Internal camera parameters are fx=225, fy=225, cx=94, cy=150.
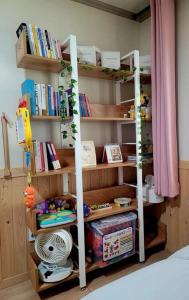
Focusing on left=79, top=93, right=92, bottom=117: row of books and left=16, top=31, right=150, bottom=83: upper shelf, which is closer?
left=16, top=31, right=150, bottom=83: upper shelf

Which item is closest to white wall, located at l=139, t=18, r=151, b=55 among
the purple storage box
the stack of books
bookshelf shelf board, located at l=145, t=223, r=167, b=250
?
the stack of books

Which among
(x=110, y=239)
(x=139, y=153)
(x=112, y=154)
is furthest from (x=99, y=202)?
(x=139, y=153)

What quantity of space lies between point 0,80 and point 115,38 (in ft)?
4.26

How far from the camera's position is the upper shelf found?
5.50ft

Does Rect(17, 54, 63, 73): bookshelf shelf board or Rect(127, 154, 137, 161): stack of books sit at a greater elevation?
Rect(17, 54, 63, 73): bookshelf shelf board

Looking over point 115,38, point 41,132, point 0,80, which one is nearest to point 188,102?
point 115,38

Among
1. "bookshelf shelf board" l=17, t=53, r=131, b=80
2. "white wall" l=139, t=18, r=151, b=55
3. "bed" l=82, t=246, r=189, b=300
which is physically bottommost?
"bed" l=82, t=246, r=189, b=300

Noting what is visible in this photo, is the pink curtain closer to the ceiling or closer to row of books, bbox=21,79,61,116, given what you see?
the ceiling

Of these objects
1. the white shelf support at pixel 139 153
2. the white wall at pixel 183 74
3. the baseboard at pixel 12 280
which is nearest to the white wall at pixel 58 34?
the white shelf support at pixel 139 153

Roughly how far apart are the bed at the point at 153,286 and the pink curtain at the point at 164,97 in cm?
113

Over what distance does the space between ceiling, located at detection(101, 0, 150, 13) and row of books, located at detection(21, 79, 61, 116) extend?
1.18 m

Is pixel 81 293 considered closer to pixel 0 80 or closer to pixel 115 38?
pixel 0 80

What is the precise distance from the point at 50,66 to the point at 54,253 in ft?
5.03

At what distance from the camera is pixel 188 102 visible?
203 centimetres
